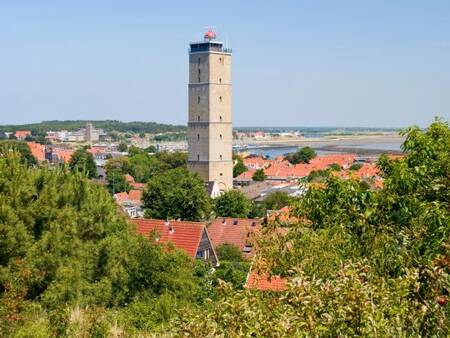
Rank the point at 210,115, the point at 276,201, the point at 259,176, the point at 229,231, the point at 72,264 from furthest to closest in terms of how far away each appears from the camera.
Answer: the point at 259,176 → the point at 210,115 → the point at 276,201 → the point at 229,231 → the point at 72,264

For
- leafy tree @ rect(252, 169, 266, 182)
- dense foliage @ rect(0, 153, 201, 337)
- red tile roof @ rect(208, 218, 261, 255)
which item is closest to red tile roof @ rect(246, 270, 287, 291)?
dense foliage @ rect(0, 153, 201, 337)

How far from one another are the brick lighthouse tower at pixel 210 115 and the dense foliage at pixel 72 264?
4132cm

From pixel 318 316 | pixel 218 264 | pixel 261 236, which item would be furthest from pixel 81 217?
pixel 218 264

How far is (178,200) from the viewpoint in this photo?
1603 inches

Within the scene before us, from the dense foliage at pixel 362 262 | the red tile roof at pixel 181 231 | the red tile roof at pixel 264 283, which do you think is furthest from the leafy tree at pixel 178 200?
the dense foliage at pixel 362 262

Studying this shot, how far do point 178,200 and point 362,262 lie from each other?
3538 cm

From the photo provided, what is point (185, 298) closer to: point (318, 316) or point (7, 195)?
point (7, 195)

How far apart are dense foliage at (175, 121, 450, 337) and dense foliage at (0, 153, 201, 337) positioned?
9.60 ft

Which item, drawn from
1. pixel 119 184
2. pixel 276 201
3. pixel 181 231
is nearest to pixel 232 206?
pixel 276 201

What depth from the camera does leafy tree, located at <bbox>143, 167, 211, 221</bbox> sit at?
133 ft

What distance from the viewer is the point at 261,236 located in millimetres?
10602

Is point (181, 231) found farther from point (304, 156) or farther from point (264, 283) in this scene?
point (304, 156)

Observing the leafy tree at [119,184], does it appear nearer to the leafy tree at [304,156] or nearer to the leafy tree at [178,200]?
the leafy tree at [178,200]

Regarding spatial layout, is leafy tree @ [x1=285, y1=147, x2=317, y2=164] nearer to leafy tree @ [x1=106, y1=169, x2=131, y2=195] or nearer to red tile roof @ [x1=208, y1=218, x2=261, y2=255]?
leafy tree @ [x1=106, y1=169, x2=131, y2=195]
